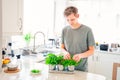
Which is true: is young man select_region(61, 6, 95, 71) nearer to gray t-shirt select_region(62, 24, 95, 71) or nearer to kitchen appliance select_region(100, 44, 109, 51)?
gray t-shirt select_region(62, 24, 95, 71)

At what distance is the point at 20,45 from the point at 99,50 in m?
1.66

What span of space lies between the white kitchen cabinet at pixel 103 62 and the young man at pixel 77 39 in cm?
162

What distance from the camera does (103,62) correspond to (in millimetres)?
3938

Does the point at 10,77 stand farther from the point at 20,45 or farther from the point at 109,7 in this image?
the point at 109,7

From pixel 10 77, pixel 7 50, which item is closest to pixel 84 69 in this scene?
pixel 10 77

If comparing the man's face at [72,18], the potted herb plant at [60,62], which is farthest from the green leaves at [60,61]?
the man's face at [72,18]

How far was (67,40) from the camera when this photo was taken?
2.40m

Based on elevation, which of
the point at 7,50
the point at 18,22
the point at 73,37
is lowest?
the point at 7,50

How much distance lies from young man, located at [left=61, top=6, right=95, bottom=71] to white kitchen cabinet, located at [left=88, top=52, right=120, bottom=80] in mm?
1619

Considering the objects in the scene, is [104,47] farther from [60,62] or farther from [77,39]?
[60,62]

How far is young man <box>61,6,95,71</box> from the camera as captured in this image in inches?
89.3

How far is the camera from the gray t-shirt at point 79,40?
231 cm

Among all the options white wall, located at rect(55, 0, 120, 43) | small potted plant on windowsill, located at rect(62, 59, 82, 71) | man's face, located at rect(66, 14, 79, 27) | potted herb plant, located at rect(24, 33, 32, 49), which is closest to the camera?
small potted plant on windowsill, located at rect(62, 59, 82, 71)

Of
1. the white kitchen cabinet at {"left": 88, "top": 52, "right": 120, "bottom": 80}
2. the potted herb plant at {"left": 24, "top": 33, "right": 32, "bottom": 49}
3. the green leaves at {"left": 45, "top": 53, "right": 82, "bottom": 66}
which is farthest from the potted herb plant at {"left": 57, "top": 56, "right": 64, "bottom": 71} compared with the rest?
the white kitchen cabinet at {"left": 88, "top": 52, "right": 120, "bottom": 80}
